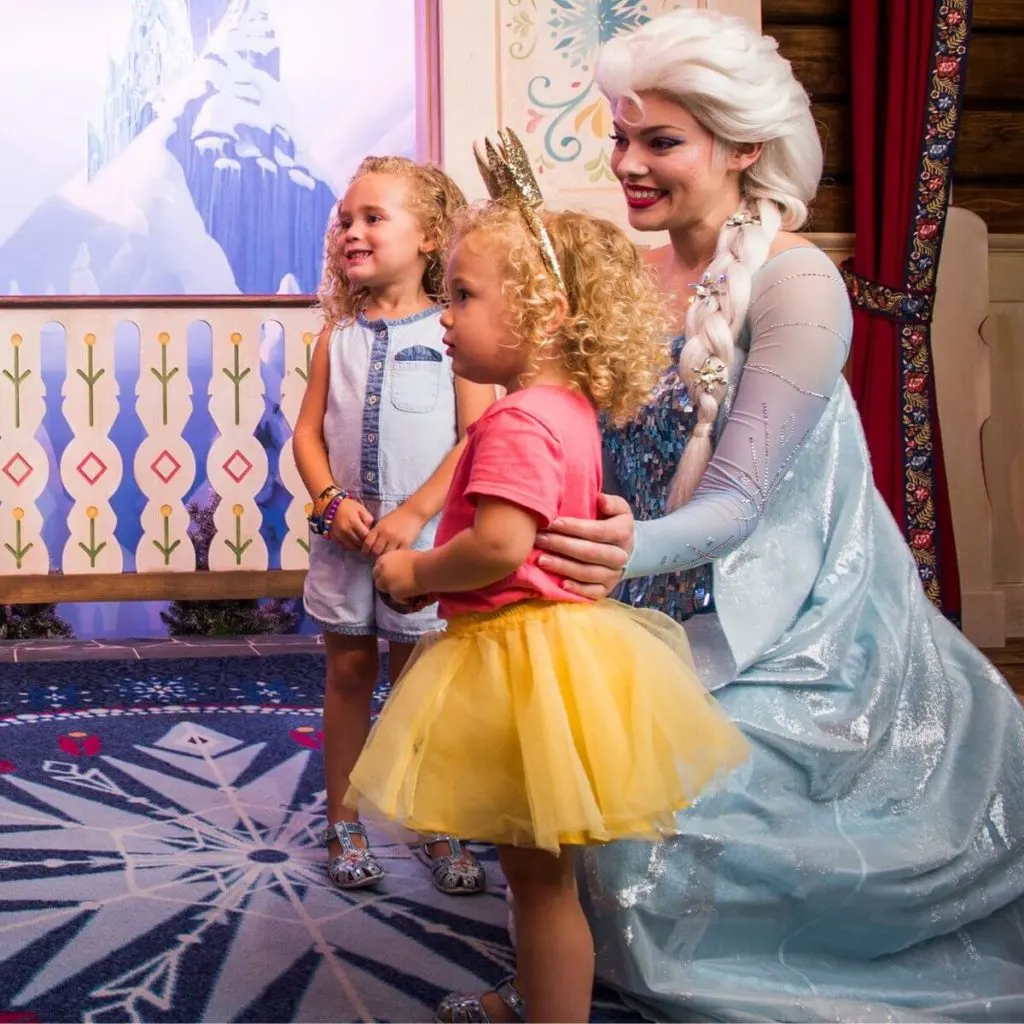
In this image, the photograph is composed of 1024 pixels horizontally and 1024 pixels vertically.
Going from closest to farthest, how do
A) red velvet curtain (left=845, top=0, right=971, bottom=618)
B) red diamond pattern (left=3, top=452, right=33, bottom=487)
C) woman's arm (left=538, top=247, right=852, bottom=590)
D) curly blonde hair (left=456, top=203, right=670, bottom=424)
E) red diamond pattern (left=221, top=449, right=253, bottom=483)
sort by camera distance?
curly blonde hair (left=456, top=203, right=670, bottom=424) < woman's arm (left=538, top=247, right=852, bottom=590) < red velvet curtain (left=845, top=0, right=971, bottom=618) < red diamond pattern (left=3, top=452, right=33, bottom=487) < red diamond pattern (left=221, top=449, right=253, bottom=483)

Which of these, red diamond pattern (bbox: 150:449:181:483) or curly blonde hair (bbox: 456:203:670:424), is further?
red diamond pattern (bbox: 150:449:181:483)

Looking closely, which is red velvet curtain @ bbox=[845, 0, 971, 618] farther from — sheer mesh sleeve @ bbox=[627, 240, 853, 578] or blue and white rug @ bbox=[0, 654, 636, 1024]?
sheer mesh sleeve @ bbox=[627, 240, 853, 578]

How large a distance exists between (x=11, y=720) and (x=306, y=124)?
270 centimetres

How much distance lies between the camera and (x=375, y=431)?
1954mm

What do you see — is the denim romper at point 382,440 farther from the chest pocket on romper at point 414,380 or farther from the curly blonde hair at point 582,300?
the curly blonde hair at point 582,300

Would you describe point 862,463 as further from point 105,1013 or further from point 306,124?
point 306,124

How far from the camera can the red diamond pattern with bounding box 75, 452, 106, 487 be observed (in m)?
3.98

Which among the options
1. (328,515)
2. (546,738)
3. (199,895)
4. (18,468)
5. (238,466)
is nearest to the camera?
(546,738)

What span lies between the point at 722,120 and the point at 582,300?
36 centimetres

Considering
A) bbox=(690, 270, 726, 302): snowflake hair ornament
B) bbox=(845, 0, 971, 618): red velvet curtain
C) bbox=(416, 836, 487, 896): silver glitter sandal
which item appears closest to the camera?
bbox=(690, 270, 726, 302): snowflake hair ornament

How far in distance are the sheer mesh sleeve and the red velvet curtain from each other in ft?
7.64

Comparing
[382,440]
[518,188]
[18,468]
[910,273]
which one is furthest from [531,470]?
[18,468]

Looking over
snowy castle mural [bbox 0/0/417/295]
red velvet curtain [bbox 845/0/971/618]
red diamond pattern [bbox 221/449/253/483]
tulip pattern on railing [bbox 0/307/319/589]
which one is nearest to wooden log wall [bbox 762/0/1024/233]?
red velvet curtain [bbox 845/0/971/618]

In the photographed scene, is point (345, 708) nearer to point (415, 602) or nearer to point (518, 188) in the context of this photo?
point (415, 602)
